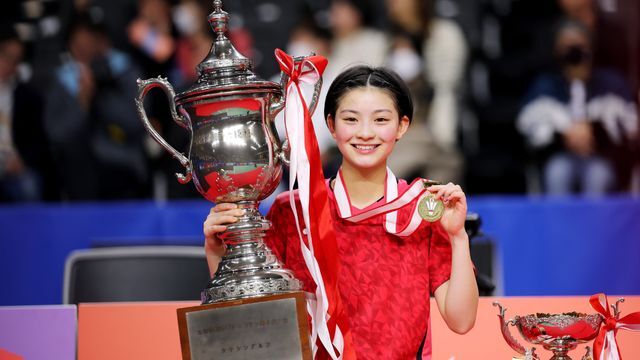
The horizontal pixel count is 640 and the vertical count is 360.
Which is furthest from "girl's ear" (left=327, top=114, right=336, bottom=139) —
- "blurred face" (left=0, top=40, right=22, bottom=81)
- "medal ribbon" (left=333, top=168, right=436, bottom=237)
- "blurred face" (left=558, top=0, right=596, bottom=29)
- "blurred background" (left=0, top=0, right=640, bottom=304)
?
"blurred face" (left=0, top=40, right=22, bottom=81)

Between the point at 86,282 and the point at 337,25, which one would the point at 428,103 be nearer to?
the point at 337,25

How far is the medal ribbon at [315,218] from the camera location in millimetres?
1835

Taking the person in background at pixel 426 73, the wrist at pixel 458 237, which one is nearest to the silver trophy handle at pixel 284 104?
the wrist at pixel 458 237

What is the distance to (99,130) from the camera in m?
5.14

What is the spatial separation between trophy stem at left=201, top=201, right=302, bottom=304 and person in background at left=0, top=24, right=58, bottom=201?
11.8 ft

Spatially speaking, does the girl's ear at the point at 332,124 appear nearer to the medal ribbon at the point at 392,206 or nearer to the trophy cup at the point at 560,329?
the medal ribbon at the point at 392,206

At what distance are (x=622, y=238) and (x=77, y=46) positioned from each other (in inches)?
115

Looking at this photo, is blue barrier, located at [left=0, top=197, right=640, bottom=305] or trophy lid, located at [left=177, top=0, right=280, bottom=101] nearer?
trophy lid, located at [left=177, top=0, right=280, bottom=101]

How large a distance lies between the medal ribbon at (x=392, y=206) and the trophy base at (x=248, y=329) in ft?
0.91

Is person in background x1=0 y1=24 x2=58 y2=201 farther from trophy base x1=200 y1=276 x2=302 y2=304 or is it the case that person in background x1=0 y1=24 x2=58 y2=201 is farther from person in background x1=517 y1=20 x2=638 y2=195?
trophy base x1=200 y1=276 x2=302 y2=304

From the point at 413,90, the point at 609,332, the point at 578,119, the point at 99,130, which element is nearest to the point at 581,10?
the point at 578,119

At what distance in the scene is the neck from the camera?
1996mm

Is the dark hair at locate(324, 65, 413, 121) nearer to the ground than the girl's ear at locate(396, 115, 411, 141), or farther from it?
farther from it

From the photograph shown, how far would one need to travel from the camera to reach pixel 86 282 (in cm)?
274
